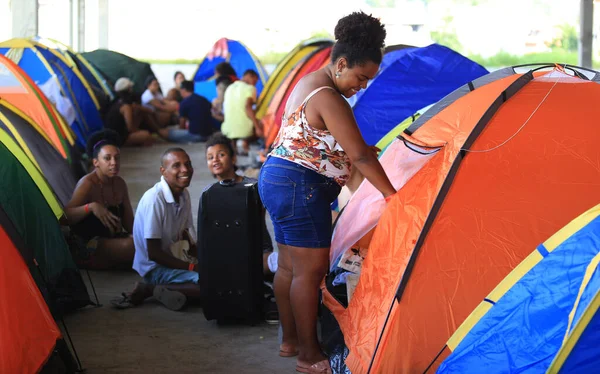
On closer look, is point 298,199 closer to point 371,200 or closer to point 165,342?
point 371,200

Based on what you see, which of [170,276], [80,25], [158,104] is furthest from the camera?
[80,25]

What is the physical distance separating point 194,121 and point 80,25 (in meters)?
7.80

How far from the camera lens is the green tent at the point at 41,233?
4.14 metres

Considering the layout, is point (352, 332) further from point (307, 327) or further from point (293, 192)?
point (293, 192)

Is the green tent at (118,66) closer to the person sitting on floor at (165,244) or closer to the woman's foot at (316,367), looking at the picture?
the person sitting on floor at (165,244)

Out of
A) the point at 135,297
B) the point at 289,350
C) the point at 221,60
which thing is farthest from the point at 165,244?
the point at 221,60

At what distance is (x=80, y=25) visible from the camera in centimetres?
1820

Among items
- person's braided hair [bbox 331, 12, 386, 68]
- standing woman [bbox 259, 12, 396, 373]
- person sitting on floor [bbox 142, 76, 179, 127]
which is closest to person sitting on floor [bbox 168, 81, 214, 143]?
person sitting on floor [bbox 142, 76, 179, 127]

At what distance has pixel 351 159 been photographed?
3.20m

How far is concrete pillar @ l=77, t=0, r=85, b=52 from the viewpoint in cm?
1811

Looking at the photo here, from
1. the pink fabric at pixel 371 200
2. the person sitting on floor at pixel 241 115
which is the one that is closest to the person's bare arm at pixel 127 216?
the pink fabric at pixel 371 200

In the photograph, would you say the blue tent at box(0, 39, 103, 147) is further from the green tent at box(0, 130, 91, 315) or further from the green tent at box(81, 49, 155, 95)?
the green tent at box(0, 130, 91, 315)

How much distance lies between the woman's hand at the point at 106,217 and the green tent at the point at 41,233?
0.66 meters

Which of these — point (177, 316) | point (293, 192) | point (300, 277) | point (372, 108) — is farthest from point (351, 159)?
point (372, 108)
